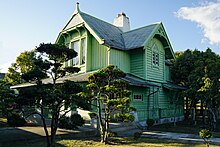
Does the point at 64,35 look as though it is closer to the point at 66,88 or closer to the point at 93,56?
the point at 93,56

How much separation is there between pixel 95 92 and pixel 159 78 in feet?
36.9

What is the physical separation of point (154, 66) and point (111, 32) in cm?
509

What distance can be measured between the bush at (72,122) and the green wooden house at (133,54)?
218 inches

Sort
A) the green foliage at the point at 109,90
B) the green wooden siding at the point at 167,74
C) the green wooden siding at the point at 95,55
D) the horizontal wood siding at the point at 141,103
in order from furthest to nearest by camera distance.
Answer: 1. the green wooden siding at the point at 167,74
2. the green wooden siding at the point at 95,55
3. the horizontal wood siding at the point at 141,103
4. the green foliage at the point at 109,90

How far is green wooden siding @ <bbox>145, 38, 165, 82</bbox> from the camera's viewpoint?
1894cm

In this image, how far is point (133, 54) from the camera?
1945 cm

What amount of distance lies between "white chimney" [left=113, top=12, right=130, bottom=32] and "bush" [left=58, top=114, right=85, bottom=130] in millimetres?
13422

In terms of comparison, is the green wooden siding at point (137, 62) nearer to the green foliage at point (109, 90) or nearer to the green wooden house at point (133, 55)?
the green wooden house at point (133, 55)

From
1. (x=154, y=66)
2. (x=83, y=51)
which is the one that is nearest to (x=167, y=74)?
(x=154, y=66)

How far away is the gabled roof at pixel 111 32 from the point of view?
17.7 m

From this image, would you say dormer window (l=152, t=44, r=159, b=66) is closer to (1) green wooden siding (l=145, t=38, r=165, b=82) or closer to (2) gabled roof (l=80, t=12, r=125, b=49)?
(1) green wooden siding (l=145, t=38, r=165, b=82)

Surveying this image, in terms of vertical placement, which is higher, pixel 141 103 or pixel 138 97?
pixel 138 97

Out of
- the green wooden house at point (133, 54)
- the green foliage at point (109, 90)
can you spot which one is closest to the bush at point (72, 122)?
the green foliage at point (109, 90)

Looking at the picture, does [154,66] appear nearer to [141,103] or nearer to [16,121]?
[141,103]
